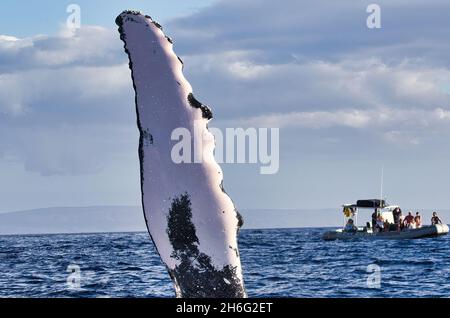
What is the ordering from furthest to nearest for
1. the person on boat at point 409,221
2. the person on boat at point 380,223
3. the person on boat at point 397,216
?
the person on boat at point 409,221, the person on boat at point 397,216, the person on boat at point 380,223

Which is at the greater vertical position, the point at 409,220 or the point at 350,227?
the point at 409,220

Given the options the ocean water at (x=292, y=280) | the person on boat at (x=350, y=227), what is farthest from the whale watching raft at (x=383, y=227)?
the ocean water at (x=292, y=280)

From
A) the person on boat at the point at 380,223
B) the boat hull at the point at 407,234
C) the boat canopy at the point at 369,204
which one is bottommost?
the boat hull at the point at 407,234

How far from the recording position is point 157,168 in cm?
364

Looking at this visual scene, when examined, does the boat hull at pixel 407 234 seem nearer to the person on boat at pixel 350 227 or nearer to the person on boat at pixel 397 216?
the person on boat at pixel 350 227

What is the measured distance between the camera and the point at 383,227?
56969 mm

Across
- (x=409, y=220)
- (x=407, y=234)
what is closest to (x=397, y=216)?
(x=409, y=220)

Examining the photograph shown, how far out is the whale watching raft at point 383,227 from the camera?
55594 mm

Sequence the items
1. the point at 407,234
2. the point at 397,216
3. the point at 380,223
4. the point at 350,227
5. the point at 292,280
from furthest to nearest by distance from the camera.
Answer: the point at 397,216
the point at 380,223
the point at 350,227
the point at 407,234
the point at 292,280

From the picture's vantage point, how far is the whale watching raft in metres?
55.6

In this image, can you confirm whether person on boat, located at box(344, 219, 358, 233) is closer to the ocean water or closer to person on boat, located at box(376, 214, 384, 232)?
person on boat, located at box(376, 214, 384, 232)

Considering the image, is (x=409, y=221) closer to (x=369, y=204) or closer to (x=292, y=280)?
(x=369, y=204)
